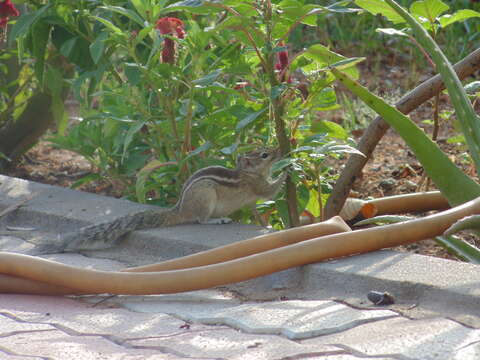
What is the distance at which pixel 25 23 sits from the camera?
4.20 metres

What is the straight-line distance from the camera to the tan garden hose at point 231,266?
9.20 feet

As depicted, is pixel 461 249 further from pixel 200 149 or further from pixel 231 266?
pixel 200 149

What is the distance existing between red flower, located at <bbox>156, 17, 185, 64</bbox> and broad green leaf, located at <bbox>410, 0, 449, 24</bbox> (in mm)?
1038

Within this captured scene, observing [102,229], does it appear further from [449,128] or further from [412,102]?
[449,128]

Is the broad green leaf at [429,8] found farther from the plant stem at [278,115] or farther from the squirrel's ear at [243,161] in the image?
the squirrel's ear at [243,161]

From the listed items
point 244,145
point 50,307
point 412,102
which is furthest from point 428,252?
point 50,307

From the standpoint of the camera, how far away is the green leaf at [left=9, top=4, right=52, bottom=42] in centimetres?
413

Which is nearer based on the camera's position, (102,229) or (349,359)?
(349,359)

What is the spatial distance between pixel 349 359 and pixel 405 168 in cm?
274

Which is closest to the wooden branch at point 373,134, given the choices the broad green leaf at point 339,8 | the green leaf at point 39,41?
the broad green leaf at point 339,8

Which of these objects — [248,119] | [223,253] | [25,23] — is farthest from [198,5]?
[25,23]

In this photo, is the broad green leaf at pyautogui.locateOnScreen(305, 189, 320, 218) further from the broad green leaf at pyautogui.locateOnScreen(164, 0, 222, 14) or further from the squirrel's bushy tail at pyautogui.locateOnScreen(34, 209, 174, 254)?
the broad green leaf at pyautogui.locateOnScreen(164, 0, 222, 14)

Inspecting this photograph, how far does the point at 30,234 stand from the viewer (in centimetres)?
401

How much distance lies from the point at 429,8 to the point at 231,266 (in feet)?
4.75
